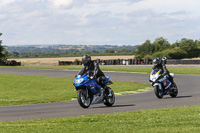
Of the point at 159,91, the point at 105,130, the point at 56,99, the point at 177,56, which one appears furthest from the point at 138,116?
the point at 177,56

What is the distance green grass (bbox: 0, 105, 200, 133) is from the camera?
28.2 feet

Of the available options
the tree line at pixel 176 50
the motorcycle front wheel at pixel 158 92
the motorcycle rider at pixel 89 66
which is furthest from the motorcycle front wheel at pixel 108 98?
the tree line at pixel 176 50

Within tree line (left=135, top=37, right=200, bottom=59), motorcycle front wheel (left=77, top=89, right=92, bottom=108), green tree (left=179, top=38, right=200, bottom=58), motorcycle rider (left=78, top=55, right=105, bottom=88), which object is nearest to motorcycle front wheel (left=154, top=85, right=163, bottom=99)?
motorcycle rider (left=78, top=55, right=105, bottom=88)

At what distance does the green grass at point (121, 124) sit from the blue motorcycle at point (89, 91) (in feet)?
8.71

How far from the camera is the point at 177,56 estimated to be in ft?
296

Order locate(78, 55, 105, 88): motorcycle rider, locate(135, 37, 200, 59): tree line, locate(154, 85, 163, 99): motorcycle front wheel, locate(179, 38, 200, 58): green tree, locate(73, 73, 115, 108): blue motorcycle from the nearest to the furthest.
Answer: locate(73, 73, 115, 108): blue motorcycle, locate(78, 55, 105, 88): motorcycle rider, locate(154, 85, 163, 99): motorcycle front wheel, locate(135, 37, 200, 59): tree line, locate(179, 38, 200, 58): green tree

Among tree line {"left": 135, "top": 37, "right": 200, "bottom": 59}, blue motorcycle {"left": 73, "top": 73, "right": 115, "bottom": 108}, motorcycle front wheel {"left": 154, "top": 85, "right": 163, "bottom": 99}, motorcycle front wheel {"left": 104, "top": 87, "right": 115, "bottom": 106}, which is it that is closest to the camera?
blue motorcycle {"left": 73, "top": 73, "right": 115, "bottom": 108}

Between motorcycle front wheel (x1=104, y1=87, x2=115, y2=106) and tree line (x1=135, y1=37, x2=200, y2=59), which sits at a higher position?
tree line (x1=135, y1=37, x2=200, y2=59)

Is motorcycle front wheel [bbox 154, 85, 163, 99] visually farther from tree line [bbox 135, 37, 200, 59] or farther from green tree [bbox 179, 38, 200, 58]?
green tree [bbox 179, 38, 200, 58]

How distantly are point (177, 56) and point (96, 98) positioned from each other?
77.9 meters

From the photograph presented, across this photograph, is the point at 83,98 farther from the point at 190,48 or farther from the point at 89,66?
the point at 190,48

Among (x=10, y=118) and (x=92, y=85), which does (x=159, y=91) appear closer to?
(x=92, y=85)

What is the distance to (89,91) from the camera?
1413 cm

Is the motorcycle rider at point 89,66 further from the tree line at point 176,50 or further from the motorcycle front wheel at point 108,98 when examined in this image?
the tree line at point 176,50
